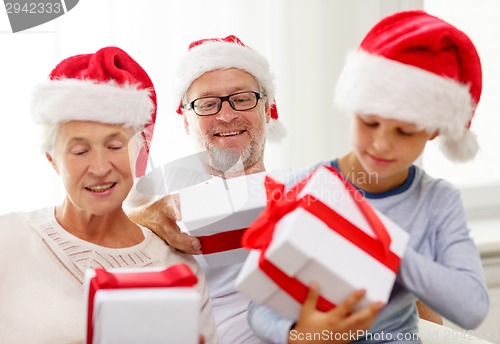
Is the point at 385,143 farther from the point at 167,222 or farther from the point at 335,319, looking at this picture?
the point at 167,222

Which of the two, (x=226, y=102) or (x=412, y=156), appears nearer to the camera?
(x=412, y=156)

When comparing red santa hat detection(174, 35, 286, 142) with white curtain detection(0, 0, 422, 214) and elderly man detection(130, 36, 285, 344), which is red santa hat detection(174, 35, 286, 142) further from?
white curtain detection(0, 0, 422, 214)

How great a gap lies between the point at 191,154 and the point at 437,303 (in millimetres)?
Answer: 1126

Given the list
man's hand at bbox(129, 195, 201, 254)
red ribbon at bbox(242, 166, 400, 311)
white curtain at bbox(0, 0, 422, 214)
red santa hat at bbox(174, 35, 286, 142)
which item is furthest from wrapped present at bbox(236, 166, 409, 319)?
white curtain at bbox(0, 0, 422, 214)

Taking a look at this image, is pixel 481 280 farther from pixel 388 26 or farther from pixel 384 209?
pixel 388 26

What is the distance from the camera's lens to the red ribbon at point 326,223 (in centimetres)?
139

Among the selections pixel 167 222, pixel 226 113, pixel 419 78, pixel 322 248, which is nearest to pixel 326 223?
A: pixel 322 248

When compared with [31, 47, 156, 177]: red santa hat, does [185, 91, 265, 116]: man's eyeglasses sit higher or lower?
lower

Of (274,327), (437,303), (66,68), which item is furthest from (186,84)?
(437,303)

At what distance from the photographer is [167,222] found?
1.91m

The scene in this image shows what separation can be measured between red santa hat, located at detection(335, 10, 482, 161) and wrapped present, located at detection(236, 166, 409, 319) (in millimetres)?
169

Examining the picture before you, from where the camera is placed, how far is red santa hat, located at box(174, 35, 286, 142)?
230 centimetres

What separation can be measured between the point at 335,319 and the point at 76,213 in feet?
2.37

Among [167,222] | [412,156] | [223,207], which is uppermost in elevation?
[412,156]
